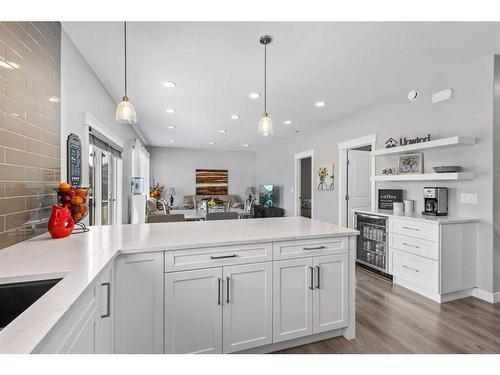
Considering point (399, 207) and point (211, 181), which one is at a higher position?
point (211, 181)

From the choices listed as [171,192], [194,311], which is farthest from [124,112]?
[171,192]

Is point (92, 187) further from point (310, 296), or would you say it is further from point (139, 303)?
point (310, 296)

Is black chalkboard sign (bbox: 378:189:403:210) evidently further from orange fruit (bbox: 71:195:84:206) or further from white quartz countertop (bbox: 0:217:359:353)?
orange fruit (bbox: 71:195:84:206)

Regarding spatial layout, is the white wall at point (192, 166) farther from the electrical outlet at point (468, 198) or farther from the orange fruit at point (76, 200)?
the electrical outlet at point (468, 198)

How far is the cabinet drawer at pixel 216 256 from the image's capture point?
1.54 meters

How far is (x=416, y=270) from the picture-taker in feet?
9.42

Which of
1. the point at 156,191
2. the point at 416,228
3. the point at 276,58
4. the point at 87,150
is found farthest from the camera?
the point at 156,191

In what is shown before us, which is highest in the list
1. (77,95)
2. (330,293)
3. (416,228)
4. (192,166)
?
(77,95)

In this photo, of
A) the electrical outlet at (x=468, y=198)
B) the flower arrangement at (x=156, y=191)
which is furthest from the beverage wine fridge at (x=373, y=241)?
the flower arrangement at (x=156, y=191)

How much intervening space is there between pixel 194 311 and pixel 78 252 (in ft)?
2.47

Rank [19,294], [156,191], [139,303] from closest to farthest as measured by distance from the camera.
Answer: [19,294] < [139,303] < [156,191]
